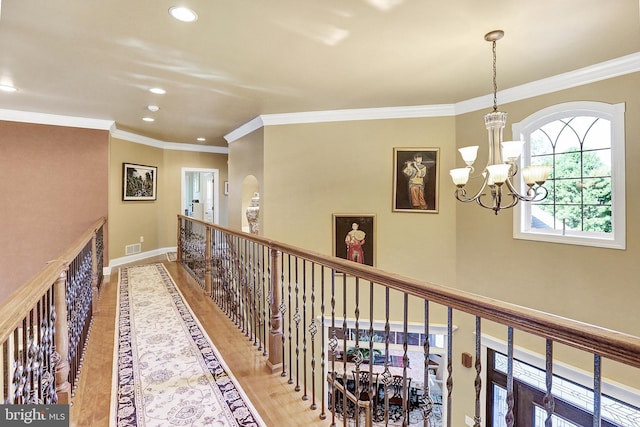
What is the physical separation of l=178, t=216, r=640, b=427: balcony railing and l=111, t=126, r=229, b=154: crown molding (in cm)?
195

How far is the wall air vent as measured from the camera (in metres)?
6.14

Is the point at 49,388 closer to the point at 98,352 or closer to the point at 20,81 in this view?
the point at 98,352

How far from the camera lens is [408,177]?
447 cm

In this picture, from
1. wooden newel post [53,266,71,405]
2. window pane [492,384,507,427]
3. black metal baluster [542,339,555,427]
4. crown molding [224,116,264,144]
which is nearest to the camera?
black metal baluster [542,339,555,427]

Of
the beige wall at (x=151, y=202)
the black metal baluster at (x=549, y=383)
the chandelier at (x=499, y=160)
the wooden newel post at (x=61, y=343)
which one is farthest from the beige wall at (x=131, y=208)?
the black metal baluster at (x=549, y=383)

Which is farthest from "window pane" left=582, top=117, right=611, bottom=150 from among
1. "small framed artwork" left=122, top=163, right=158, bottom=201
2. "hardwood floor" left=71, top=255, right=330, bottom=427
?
"small framed artwork" left=122, top=163, right=158, bottom=201

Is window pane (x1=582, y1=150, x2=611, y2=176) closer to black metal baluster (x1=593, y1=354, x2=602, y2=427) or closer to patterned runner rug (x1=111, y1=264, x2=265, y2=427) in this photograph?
black metal baluster (x1=593, y1=354, x2=602, y2=427)

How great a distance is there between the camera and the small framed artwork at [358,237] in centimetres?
457

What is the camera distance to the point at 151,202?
22.3ft

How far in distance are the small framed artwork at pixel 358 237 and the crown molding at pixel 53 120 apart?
411cm

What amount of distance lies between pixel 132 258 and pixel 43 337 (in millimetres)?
5369

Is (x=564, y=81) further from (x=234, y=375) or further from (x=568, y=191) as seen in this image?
(x=234, y=375)

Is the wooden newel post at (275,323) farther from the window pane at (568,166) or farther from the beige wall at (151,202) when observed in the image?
the beige wall at (151,202)

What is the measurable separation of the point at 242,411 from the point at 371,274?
124cm
